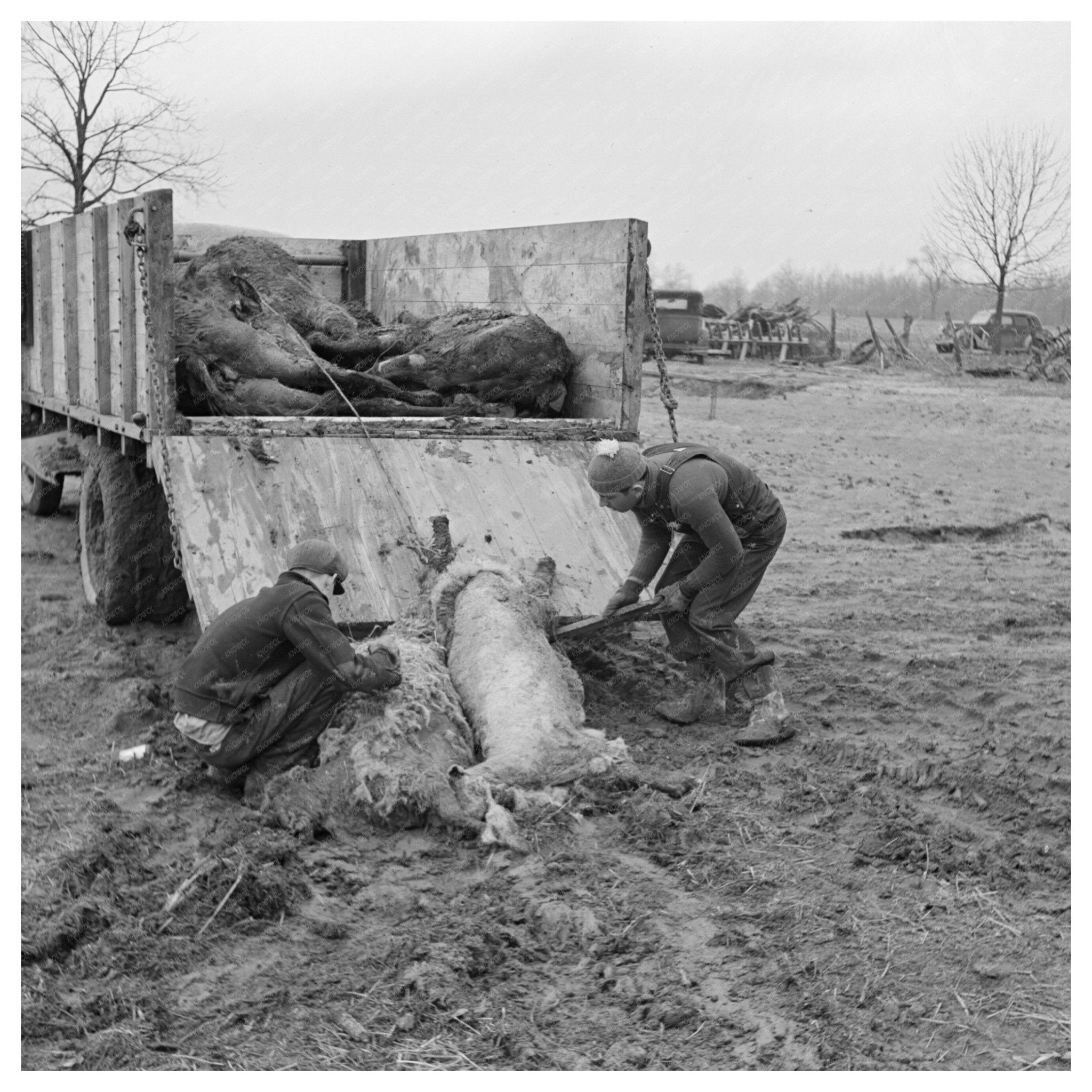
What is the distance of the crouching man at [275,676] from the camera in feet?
14.9

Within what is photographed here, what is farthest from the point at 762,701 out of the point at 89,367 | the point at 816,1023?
the point at 89,367

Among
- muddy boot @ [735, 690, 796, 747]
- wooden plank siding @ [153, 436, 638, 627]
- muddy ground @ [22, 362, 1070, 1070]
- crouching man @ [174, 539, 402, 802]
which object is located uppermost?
wooden plank siding @ [153, 436, 638, 627]

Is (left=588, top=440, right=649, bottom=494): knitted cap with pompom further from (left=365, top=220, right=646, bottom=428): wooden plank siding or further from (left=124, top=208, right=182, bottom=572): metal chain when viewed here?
(left=124, top=208, right=182, bottom=572): metal chain

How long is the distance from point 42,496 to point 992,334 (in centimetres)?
2647

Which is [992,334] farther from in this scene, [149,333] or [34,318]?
[149,333]

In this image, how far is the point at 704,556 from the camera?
5812mm

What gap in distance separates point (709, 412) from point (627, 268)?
10.5m

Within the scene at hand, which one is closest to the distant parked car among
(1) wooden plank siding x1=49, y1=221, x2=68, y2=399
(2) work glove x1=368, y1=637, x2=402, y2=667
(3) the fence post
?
(3) the fence post

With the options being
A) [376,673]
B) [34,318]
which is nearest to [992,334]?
[34,318]

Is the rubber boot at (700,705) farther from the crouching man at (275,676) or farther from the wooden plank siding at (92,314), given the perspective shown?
the wooden plank siding at (92,314)

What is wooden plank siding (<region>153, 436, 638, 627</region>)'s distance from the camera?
5441mm

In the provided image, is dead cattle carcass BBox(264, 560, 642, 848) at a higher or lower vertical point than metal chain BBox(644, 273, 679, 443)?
lower

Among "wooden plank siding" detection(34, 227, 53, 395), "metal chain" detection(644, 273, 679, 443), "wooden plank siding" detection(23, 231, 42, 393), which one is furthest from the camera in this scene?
"wooden plank siding" detection(23, 231, 42, 393)

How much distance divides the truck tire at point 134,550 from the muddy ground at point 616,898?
273 mm
